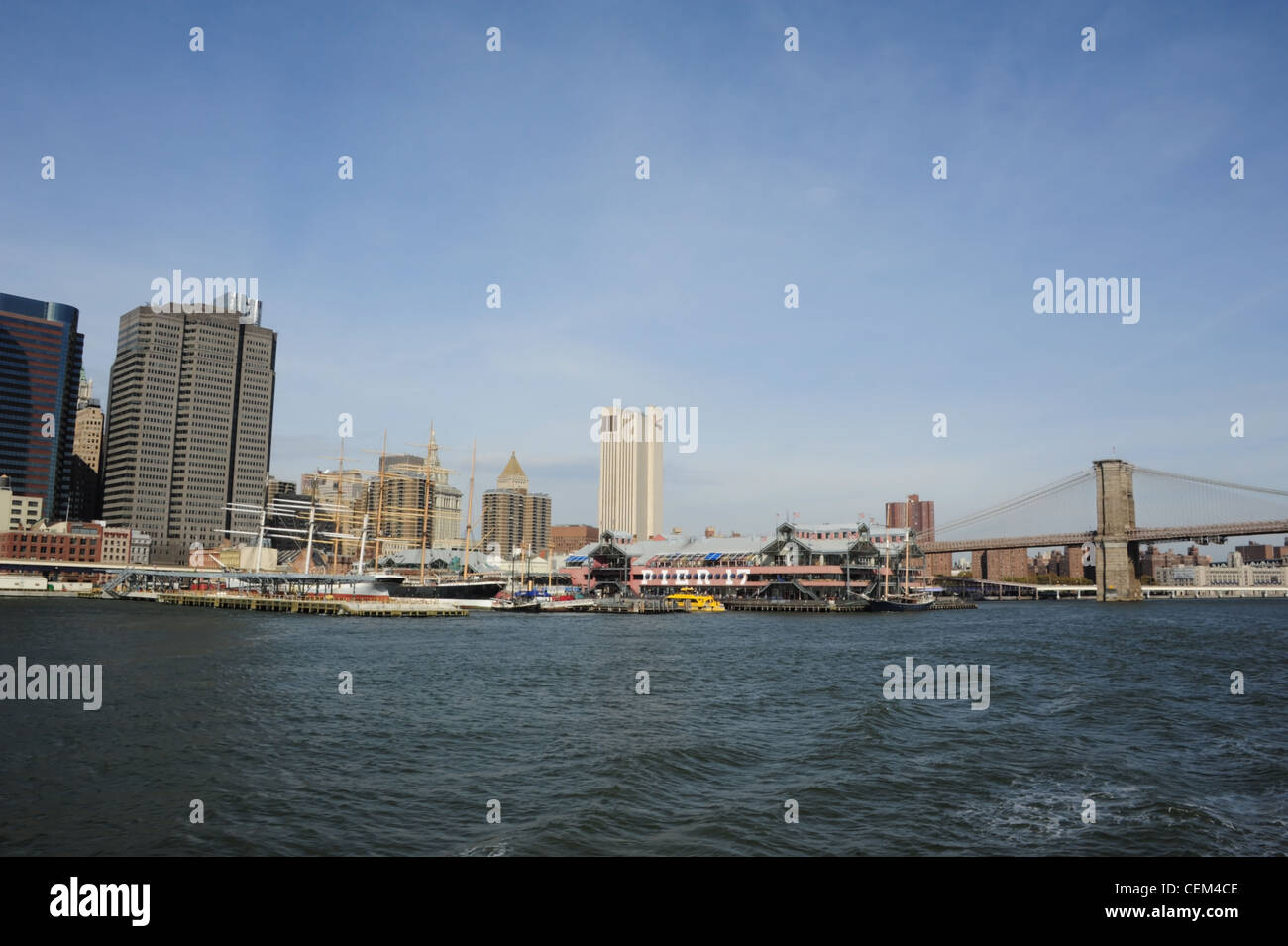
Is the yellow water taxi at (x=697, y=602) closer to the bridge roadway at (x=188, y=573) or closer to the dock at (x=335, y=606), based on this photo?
the dock at (x=335, y=606)

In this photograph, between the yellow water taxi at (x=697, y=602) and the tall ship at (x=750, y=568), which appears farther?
the tall ship at (x=750, y=568)

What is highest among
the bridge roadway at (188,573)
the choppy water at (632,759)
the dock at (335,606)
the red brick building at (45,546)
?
the red brick building at (45,546)

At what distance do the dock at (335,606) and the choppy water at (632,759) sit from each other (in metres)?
51.5

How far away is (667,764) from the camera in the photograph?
25.4m

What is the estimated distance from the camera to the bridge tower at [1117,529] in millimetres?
180500

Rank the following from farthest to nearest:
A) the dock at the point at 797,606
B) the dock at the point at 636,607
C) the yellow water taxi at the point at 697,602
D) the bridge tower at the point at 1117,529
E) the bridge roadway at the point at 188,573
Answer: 1. the bridge tower at the point at 1117,529
2. the bridge roadway at the point at 188,573
3. the yellow water taxi at the point at 697,602
4. the dock at the point at 797,606
5. the dock at the point at 636,607

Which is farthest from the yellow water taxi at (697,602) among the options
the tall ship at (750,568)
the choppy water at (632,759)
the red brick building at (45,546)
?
the red brick building at (45,546)

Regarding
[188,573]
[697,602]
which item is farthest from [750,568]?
[188,573]

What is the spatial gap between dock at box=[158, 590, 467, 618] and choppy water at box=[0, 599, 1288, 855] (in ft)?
169

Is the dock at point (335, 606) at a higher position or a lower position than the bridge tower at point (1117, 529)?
lower

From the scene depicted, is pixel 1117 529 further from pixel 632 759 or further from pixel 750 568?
pixel 632 759

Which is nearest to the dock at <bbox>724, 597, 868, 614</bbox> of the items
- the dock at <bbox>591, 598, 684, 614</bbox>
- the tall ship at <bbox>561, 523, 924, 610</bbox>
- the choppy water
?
the tall ship at <bbox>561, 523, 924, 610</bbox>
